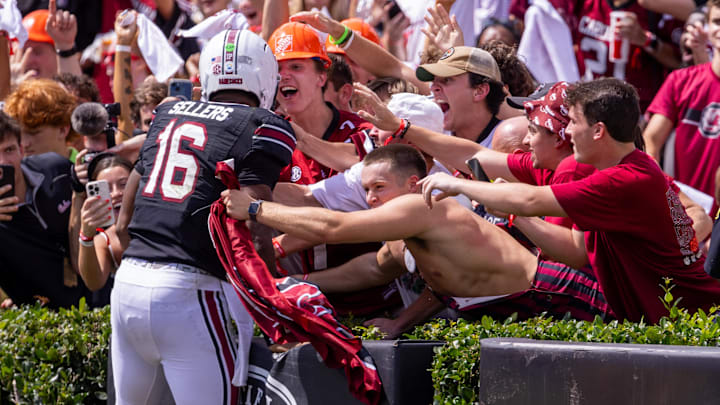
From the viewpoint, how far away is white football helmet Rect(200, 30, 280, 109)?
190 inches

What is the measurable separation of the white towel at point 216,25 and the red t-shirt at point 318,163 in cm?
165

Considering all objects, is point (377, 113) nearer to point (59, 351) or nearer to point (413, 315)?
point (413, 315)

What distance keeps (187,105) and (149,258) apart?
0.80m

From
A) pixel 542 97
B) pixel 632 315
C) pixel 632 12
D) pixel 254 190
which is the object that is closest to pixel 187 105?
pixel 254 190

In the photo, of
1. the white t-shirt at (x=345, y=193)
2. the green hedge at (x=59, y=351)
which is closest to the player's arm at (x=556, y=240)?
the green hedge at (x=59, y=351)

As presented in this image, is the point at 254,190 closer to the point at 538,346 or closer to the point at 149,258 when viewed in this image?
the point at 149,258

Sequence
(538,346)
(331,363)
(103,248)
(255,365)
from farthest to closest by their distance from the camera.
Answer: (103,248)
(255,365)
(331,363)
(538,346)

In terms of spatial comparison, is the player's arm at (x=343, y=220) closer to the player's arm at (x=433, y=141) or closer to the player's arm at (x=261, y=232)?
the player's arm at (x=261, y=232)

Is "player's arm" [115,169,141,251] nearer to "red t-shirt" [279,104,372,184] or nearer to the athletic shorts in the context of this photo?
"red t-shirt" [279,104,372,184]

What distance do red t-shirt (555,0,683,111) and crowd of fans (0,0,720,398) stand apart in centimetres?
2

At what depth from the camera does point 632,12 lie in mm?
8633

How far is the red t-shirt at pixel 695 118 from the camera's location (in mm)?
7781

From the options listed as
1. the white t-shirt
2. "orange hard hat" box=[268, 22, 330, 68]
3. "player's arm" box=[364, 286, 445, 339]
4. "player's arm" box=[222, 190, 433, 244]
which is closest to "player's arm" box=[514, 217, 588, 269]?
"player's arm" box=[222, 190, 433, 244]

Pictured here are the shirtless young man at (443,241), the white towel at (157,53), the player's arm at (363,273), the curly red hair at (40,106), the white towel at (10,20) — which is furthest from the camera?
the white towel at (10,20)
